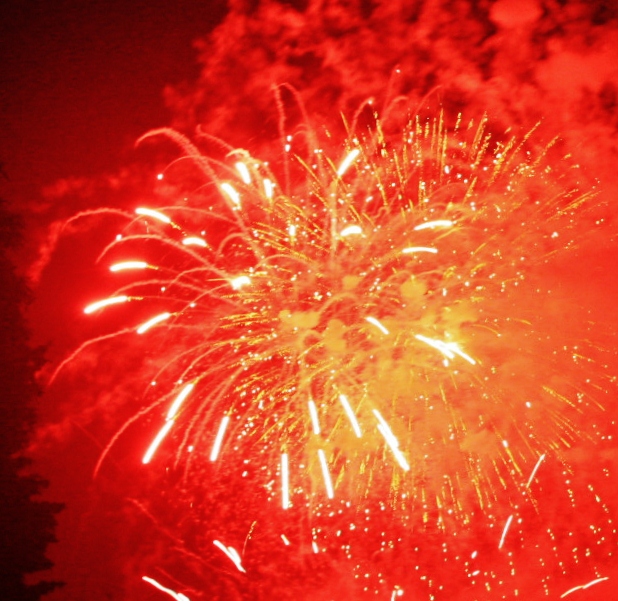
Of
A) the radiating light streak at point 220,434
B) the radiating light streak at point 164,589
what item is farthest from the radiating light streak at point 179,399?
the radiating light streak at point 164,589

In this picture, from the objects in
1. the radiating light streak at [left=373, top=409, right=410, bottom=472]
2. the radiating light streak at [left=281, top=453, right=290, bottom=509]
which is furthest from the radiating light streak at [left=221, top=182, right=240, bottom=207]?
the radiating light streak at [left=281, top=453, right=290, bottom=509]

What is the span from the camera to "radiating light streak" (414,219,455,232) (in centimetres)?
1064

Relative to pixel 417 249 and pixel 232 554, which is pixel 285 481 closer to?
pixel 232 554

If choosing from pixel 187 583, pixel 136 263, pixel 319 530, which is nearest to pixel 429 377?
pixel 319 530

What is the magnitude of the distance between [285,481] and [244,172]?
4.21 m

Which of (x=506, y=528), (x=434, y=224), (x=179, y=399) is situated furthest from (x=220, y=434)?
(x=506, y=528)

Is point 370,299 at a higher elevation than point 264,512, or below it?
higher

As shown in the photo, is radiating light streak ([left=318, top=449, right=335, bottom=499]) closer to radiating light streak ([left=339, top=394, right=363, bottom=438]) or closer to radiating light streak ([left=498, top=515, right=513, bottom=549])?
radiating light streak ([left=339, top=394, right=363, bottom=438])

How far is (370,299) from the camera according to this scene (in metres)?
10.9

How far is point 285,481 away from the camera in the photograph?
11.6m

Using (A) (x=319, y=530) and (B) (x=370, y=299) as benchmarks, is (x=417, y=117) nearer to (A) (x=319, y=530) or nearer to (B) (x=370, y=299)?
(B) (x=370, y=299)

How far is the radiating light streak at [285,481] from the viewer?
11320mm

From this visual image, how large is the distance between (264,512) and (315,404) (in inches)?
99.0

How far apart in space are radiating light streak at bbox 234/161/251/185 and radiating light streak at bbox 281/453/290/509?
3.64 m
